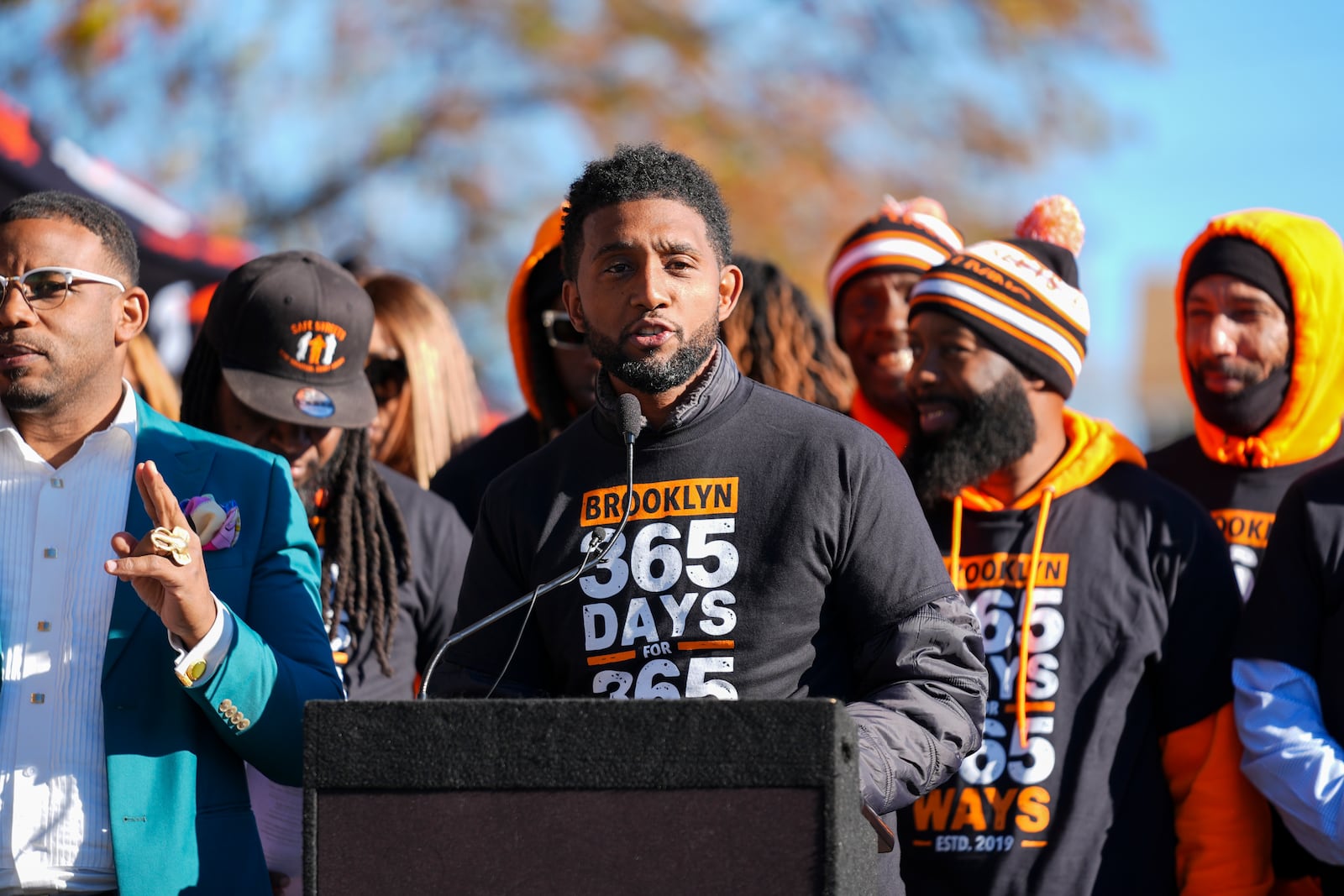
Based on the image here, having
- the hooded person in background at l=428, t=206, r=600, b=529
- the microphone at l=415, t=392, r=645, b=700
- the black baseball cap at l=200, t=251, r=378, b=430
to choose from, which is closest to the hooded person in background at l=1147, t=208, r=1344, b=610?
the hooded person in background at l=428, t=206, r=600, b=529

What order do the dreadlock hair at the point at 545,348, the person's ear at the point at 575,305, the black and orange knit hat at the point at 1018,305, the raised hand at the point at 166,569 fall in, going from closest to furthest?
the raised hand at the point at 166,569 → the person's ear at the point at 575,305 → the black and orange knit hat at the point at 1018,305 → the dreadlock hair at the point at 545,348

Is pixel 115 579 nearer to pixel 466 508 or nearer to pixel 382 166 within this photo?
pixel 466 508

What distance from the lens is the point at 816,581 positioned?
3.24m

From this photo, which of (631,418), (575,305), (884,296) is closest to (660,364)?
(631,418)

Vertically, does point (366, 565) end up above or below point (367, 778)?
above

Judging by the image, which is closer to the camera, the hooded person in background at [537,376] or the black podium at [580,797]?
the black podium at [580,797]

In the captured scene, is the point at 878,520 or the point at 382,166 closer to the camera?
the point at 878,520

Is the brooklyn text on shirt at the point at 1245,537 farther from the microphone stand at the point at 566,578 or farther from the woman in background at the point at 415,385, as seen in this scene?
the woman in background at the point at 415,385

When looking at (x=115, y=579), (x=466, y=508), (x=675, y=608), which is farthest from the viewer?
→ (x=466, y=508)

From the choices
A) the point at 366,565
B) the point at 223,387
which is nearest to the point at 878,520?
the point at 366,565

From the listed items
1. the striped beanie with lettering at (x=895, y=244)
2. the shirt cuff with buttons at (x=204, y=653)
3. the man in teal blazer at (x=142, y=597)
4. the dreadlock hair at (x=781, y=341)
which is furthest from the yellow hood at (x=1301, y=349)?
the shirt cuff with buttons at (x=204, y=653)

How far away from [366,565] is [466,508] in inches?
31.7

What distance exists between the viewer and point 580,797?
2516mm

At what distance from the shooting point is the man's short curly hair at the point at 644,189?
3416 mm
